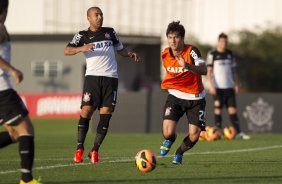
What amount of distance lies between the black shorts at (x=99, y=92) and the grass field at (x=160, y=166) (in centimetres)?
92

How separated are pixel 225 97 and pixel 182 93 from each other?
912 cm

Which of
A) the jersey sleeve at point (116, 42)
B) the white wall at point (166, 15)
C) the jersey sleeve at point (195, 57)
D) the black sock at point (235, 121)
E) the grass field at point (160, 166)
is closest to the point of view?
the grass field at point (160, 166)

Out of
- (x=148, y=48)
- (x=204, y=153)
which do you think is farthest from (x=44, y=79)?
(x=204, y=153)

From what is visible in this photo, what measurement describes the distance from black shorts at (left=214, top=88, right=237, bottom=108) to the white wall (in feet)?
95.6

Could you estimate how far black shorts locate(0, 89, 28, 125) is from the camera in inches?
397

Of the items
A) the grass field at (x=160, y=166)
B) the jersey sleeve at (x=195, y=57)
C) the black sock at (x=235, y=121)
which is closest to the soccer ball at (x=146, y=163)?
the grass field at (x=160, y=166)

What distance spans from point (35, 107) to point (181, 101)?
74.7ft

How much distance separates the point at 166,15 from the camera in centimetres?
5631

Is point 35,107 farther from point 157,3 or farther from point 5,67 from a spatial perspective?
point 5,67

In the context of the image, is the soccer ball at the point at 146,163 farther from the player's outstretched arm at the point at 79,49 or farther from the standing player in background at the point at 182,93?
the player's outstretched arm at the point at 79,49

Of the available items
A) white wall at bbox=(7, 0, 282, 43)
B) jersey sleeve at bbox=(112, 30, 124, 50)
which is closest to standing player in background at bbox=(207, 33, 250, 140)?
jersey sleeve at bbox=(112, 30, 124, 50)

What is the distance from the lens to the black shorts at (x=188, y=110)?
44.9 feet

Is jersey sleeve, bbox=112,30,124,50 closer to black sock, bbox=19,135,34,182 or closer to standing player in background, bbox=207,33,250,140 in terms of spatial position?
black sock, bbox=19,135,34,182

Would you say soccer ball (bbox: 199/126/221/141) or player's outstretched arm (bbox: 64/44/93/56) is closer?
player's outstretched arm (bbox: 64/44/93/56)
